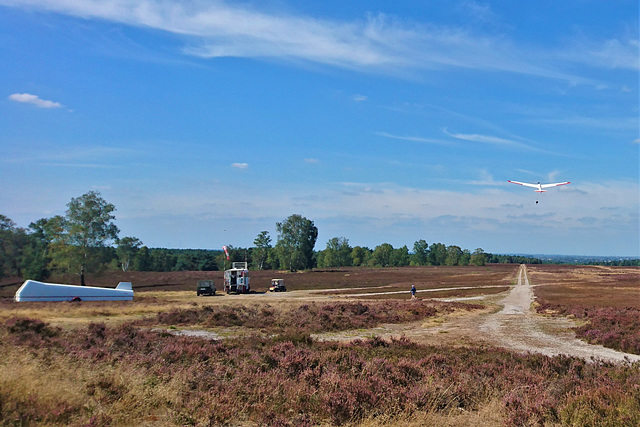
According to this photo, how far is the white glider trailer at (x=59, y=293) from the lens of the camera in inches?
1678

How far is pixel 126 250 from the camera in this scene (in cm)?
15050

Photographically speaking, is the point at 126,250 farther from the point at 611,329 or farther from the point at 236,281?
the point at 611,329

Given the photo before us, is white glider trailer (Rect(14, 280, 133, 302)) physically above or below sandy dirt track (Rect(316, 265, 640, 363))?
above

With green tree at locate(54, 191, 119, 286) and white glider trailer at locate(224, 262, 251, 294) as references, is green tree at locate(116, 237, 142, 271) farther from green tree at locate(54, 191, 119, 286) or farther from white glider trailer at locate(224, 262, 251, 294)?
white glider trailer at locate(224, 262, 251, 294)

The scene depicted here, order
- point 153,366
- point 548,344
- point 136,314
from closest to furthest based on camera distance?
point 153,366, point 548,344, point 136,314

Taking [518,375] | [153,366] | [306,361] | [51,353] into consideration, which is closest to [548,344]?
[518,375]

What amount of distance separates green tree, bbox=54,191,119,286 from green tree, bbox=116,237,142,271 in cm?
6771

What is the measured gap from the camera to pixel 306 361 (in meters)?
13.1

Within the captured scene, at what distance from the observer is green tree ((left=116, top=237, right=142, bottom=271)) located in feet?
491

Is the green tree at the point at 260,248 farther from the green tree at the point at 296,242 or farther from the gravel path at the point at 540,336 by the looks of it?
the gravel path at the point at 540,336

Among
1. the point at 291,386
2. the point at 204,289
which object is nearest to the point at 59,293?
the point at 204,289

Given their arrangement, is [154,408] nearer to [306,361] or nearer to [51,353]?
[306,361]

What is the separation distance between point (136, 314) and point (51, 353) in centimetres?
2503

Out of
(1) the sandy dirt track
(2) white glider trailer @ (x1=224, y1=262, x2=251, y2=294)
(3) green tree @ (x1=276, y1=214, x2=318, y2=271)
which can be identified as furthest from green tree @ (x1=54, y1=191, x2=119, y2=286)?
(3) green tree @ (x1=276, y1=214, x2=318, y2=271)
